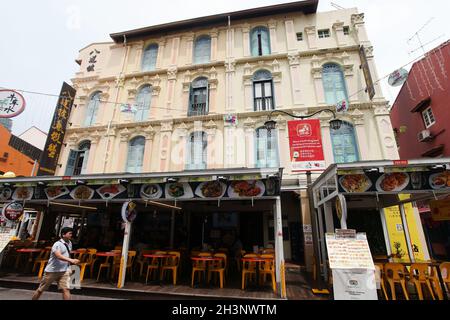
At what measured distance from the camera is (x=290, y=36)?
12961mm

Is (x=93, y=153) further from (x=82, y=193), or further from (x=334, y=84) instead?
(x=334, y=84)

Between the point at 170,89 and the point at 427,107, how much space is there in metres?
17.1

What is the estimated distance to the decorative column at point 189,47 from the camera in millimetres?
13820

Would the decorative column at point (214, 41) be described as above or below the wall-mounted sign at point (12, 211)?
above

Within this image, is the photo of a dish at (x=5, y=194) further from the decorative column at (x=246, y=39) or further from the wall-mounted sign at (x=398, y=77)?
the wall-mounted sign at (x=398, y=77)

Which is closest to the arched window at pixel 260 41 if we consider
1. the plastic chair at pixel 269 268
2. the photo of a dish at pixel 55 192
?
the plastic chair at pixel 269 268

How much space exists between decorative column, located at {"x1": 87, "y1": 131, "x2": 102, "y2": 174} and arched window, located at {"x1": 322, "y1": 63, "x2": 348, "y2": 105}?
13.0 meters

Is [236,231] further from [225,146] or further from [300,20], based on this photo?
[300,20]

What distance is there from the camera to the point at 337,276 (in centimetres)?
509

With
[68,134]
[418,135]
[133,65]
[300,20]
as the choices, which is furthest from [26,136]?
[418,135]

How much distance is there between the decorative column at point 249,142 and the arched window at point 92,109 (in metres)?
9.58

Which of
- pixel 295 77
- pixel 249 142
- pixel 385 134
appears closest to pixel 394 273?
pixel 385 134

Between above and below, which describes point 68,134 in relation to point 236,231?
above

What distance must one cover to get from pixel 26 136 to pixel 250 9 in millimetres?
24597
